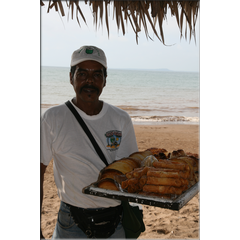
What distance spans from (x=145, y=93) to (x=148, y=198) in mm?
20762

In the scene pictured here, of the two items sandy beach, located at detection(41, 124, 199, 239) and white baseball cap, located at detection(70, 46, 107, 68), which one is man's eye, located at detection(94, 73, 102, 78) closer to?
white baseball cap, located at detection(70, 46, 107, 68)

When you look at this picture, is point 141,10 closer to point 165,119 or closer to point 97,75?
point 97,75

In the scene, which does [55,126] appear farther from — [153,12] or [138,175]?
[153,12]

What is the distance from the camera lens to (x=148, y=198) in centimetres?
138

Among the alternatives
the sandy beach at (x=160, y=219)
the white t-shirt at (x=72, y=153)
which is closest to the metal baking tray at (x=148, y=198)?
the white t-shirt at (x=72, y=153)

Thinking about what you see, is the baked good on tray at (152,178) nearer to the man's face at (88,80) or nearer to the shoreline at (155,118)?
the man's face at (88,80)

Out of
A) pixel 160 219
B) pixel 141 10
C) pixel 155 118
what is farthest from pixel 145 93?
pixel 141 10

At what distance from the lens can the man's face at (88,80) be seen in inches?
73.2

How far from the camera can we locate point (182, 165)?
5.33ft

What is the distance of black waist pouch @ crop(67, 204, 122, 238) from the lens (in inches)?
69.9

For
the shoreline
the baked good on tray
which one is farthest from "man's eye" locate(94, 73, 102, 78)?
the shoreline

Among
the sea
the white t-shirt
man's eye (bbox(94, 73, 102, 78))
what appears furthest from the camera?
the sea

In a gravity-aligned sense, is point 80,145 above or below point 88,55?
below

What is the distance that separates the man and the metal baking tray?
301 mm
